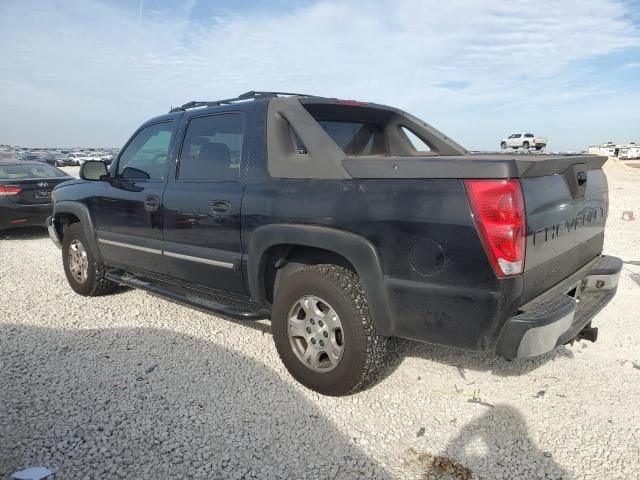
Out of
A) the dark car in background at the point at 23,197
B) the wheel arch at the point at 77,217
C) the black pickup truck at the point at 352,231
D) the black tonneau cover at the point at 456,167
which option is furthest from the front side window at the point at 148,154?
the dark car in background at the point at 23,197

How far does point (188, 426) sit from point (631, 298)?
15.2 feet

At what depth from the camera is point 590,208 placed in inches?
126

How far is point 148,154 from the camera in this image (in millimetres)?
4438

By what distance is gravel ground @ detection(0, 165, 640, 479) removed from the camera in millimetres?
2471

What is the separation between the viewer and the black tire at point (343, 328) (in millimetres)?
2863

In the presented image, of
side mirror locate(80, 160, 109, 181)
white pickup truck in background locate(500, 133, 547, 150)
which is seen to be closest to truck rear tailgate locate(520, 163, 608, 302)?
side mirror locate(80, 160, 109, 181)

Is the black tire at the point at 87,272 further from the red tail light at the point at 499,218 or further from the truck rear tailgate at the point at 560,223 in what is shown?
the truck rear tailgate at the point at 560,223

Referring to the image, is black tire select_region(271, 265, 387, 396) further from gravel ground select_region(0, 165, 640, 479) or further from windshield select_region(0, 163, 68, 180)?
windshield select_region(0, 163, 68, 180)

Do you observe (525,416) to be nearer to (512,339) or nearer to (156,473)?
(512,339)

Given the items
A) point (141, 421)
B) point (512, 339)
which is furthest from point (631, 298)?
point (141, 421)

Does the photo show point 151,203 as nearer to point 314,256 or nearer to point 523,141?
point 314,256

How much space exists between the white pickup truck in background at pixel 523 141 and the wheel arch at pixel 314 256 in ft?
147

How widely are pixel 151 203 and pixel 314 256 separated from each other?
1721 mm

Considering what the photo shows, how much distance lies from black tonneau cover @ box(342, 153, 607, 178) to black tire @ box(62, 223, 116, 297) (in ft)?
11.1
